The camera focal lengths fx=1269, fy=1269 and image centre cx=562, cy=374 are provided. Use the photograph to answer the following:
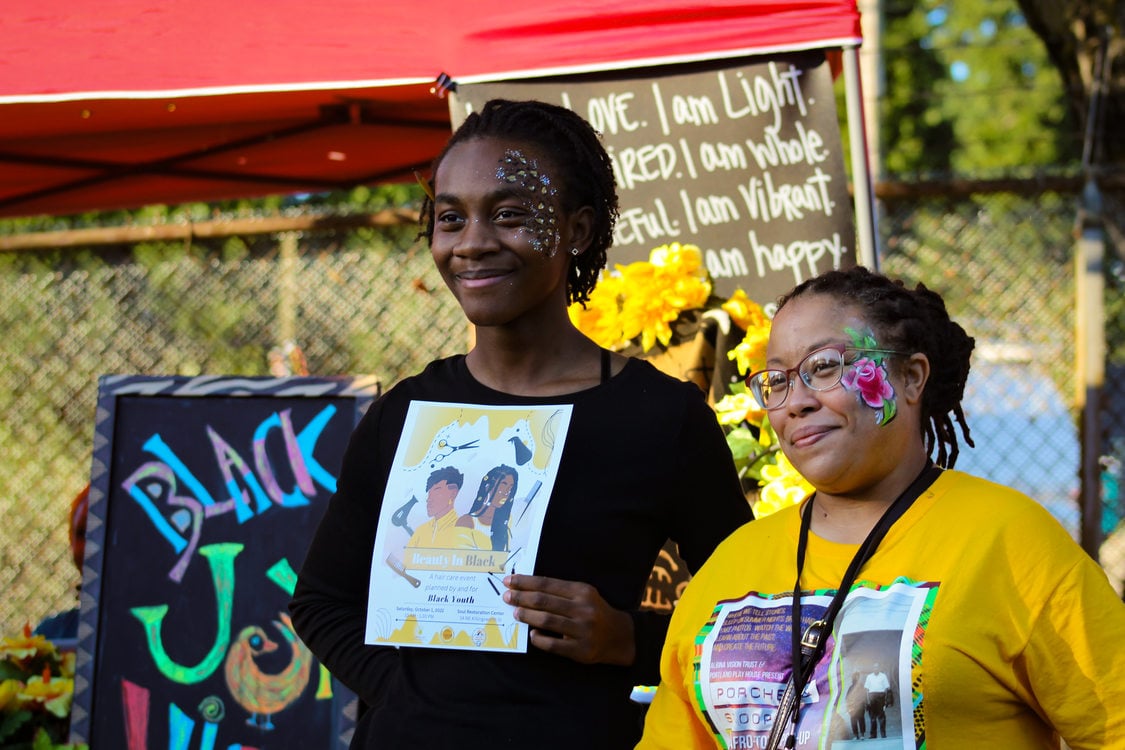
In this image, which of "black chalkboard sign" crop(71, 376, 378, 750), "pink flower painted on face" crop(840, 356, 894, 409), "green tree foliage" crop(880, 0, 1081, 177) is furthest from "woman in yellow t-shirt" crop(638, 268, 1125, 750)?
"green tree foliage" crop(880, 0, 1081, 177)

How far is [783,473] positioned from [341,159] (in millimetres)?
2762

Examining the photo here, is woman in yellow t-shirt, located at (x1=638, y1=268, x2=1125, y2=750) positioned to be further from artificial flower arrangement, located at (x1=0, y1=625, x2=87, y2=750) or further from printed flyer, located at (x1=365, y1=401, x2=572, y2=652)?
artificial flower arrangement, located at (x1=0, y1=625, x2=87, y2=750)

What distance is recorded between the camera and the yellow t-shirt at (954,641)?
1.58 metres

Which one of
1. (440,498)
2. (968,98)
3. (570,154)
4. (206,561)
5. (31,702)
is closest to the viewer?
(440,498)

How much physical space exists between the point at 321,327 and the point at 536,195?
176 inches

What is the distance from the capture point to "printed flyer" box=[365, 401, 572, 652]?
1847 mm

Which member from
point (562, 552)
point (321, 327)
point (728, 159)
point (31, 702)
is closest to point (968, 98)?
point (321, 327)

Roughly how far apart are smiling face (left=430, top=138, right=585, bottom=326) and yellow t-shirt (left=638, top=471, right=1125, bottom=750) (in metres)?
0.59

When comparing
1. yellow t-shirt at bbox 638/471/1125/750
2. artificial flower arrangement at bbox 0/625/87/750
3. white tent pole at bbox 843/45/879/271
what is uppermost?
white tent pole at bbox 843/45/879/271

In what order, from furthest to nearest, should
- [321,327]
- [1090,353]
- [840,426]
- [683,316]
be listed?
[321,327] → [1090,353] → [683,316] → [840,426]

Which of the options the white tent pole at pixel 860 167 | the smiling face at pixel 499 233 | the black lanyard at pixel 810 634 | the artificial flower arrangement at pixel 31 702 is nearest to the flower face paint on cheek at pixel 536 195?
the smiling face at pixel 499 233

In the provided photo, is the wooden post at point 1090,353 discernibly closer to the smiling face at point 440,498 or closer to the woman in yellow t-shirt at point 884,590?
the woman in yellow t-shirt at point 884,590

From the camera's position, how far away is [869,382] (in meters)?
1.81

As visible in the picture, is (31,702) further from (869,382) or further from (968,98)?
(968,98)
